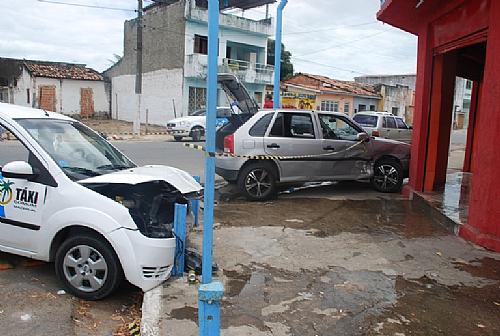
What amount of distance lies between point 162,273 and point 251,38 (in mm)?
30048

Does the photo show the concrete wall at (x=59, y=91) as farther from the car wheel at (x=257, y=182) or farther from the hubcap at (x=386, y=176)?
the hubcap at (x=386, y=176)

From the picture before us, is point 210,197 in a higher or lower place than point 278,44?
lower

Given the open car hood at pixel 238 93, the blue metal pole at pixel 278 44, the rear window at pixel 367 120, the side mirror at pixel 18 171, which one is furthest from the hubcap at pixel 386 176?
the rear window at pixel 367 120

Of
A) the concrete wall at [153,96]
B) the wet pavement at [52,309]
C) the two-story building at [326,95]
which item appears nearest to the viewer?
the wet pavement at [52,309]

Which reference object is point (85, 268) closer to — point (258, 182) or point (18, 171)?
point (18, 171)

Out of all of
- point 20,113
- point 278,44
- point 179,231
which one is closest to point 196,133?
point 278,44

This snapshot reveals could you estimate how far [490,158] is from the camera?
18.3 feet

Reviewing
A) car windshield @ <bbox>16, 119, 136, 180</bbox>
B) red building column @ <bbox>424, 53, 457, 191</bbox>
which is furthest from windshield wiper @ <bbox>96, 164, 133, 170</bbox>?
red building column @ <bbox>424, 53, 457, 191</bbox>

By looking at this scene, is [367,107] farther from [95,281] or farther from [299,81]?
[95,281]

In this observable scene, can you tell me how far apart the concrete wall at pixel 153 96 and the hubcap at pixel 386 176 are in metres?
21.2

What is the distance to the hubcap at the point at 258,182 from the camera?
825 cm

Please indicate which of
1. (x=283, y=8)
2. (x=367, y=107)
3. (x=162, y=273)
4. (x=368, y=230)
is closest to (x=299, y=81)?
(x=367, y=107)

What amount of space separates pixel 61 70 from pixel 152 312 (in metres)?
34.6

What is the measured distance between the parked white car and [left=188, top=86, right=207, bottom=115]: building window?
25.3 m
